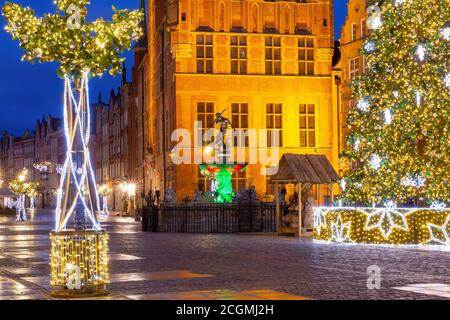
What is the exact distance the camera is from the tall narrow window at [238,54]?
54.6 meters

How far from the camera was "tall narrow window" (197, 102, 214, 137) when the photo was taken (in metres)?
53.9

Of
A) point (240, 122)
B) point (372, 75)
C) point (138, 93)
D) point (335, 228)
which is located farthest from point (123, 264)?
point (138, 93)

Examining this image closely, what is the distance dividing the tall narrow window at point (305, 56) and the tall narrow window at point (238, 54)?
3.94 meters

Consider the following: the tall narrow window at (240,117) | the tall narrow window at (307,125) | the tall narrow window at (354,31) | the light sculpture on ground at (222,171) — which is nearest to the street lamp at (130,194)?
the tall narrow window at (240,117)

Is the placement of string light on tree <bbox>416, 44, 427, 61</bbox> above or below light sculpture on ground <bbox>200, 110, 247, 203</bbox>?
above

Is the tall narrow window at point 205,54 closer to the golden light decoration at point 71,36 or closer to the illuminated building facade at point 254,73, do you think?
the illuminated building facade at point 254,73

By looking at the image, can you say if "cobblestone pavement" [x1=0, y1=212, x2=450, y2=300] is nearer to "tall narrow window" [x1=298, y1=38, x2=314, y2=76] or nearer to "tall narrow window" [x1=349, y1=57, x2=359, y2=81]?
"tall narrow window" [x1=349, y1=57, x2=359, y2=81]

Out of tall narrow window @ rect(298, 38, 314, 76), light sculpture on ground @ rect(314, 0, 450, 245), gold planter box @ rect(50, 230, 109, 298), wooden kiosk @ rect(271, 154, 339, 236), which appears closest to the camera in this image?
gold planter box @ rect(50, 230, 109, 298)

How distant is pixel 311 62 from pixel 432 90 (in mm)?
31774

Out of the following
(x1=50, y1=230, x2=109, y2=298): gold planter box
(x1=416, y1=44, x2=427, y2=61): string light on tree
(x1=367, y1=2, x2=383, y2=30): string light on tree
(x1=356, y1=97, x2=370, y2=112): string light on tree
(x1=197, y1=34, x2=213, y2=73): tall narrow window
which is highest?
(x1=197, y1=34, x2=213, y2=73): tall narrow window

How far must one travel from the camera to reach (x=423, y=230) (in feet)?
78.1

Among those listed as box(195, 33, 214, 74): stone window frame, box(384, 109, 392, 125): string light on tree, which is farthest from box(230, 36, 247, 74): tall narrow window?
box(384, 109, 392, 125): string light on tree

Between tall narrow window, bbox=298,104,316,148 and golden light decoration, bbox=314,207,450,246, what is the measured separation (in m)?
29.3

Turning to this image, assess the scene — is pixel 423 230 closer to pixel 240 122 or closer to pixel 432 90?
pixel 432 90
